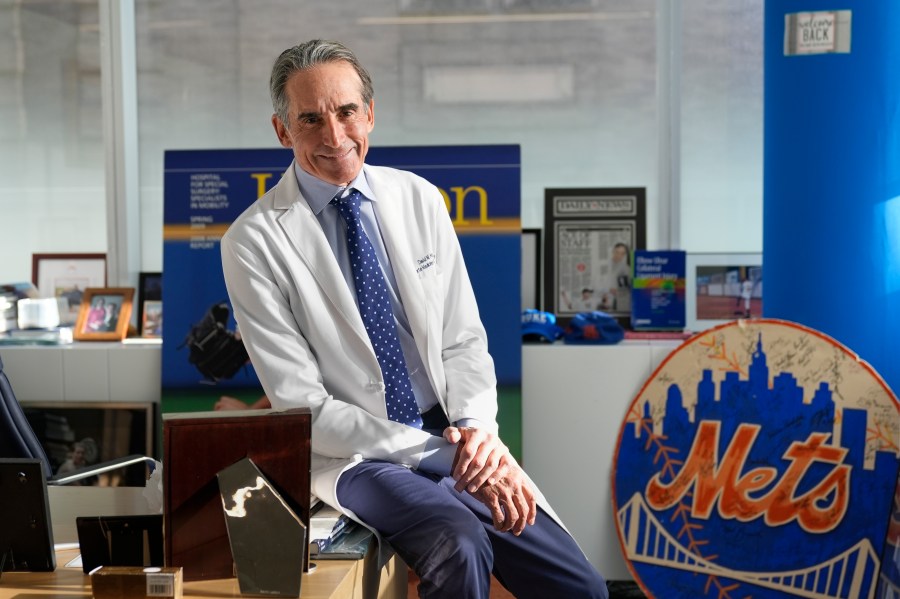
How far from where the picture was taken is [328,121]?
2332mm

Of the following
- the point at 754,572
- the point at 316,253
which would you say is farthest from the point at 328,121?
the point at 754,572

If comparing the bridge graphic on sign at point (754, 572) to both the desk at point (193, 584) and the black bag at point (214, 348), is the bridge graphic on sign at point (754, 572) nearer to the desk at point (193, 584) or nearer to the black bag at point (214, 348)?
the black bag at point (214, 348)

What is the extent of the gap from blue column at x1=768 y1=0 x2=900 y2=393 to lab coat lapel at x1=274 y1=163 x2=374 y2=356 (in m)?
1.65

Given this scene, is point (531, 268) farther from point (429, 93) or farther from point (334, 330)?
point (334, 330)

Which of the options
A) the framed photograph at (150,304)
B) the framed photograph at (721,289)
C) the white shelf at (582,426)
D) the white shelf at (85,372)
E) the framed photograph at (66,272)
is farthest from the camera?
the framed photograph at (66,272)

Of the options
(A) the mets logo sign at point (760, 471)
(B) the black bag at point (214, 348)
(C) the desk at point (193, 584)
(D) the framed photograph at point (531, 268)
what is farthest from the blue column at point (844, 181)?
(C) the desk at point (193, 584)

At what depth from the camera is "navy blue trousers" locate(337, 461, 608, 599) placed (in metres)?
2.02

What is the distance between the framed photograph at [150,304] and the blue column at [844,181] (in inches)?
90.7

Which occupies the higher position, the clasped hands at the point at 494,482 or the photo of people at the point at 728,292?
the photo of people at the point at 728,292

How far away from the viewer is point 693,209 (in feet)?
14.0

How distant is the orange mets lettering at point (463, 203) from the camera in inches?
143

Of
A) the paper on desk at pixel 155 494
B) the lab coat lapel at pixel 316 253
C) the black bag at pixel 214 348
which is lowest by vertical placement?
the paper on desk at pixel 155 494

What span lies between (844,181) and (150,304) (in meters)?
2.57

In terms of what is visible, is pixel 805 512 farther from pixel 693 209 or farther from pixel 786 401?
pixel 693 209
